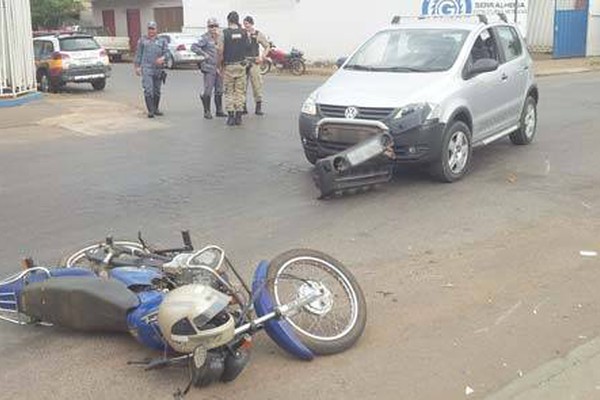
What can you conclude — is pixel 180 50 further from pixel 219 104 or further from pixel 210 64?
pixel 210 64

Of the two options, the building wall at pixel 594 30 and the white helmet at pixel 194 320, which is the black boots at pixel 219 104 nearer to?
the white helmet at pixel 194 320

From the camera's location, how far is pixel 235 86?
1391cm

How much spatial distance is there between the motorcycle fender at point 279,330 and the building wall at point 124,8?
134 ft

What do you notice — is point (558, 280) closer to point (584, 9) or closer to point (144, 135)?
point (144, 135)

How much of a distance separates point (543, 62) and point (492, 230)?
22.7 m

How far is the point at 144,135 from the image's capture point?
13344 mm

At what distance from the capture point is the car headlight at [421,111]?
27.9 feet

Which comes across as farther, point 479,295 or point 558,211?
point 558,211

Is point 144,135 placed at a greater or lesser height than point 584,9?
lesser

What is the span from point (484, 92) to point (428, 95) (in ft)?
4.14

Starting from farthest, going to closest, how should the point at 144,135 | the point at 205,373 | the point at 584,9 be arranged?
the point at 584,9
the point at 144,135
the point at 205,373

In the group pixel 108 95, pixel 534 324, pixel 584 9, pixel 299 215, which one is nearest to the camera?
pixel 534 324

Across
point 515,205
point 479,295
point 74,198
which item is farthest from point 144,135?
point 479,295

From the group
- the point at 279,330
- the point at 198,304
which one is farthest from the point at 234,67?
the point at 198,304
